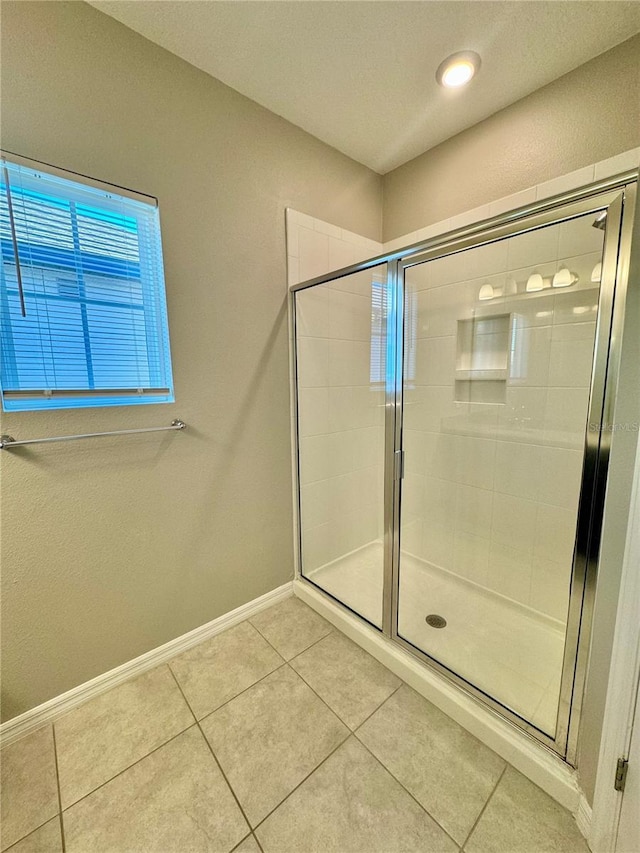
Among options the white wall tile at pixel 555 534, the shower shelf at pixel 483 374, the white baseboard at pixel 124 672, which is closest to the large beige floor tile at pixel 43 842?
the white baseboard at pixel 124 672

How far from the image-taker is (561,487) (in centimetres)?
165

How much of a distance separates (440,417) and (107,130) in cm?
204

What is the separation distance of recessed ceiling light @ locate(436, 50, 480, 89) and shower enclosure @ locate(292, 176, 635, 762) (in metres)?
0.71

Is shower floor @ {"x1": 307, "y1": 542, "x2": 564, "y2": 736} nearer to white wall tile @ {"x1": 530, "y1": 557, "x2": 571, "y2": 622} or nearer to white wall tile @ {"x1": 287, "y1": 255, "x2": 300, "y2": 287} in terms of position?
white wall tile @ {"x1": 530, "y1": 557, "x2": 571, "y2": 622}

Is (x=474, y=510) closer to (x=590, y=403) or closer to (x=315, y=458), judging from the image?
(x=315, y=458)

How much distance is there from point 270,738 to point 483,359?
1996mm

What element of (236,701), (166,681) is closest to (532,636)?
(236,701)

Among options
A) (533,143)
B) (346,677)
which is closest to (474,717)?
(346,677)

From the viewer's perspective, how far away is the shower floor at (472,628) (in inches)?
52.0

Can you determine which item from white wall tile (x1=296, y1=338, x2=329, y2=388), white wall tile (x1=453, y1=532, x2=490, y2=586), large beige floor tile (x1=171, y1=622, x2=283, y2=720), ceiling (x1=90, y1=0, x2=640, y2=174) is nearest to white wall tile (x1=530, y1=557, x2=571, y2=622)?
white wall tile (x1=453, y1=532, x2=490, y2=586)

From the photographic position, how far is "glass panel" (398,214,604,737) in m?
1.52

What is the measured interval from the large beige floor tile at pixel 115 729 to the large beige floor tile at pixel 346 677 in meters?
0.52

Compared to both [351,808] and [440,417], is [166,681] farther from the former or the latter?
[440,417]

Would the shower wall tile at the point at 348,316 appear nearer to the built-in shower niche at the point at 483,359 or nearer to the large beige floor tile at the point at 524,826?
the built-in shower niche at the point at 483,359
